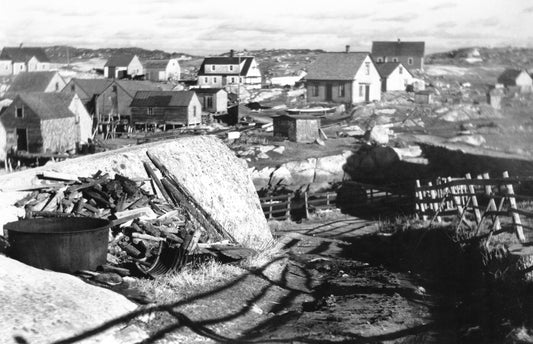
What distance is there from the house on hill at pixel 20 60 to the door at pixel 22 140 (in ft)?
231

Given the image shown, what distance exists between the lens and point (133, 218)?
41.7 ft

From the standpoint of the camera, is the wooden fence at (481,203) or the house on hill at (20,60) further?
the house on hill at (20,60)

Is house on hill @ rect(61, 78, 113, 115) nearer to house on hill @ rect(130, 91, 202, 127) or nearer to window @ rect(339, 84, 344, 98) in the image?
house on hill @ rect(130, 91, 202, 127)

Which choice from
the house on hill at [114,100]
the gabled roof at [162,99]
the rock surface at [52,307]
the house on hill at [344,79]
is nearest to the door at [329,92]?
the house on hill at [344,79]

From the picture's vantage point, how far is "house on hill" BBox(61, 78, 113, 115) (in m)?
71.9

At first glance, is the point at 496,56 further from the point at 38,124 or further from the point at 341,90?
the point at 341,90

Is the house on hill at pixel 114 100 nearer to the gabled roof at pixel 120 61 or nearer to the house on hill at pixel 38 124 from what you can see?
the house on hill at pixel 38 124

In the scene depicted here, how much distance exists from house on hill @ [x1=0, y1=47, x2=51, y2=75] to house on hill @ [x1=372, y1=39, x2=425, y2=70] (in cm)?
6090

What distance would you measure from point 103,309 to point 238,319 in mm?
2094

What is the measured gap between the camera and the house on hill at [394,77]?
75.9 meters

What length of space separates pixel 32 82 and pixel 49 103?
27.1 metres

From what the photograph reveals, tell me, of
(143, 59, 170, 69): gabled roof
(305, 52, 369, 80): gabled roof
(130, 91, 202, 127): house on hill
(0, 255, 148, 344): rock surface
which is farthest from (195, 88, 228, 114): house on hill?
(0, 255, 148, 344): rock surface

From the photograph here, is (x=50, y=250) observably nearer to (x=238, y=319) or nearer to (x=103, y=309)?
(x=103, y=309)

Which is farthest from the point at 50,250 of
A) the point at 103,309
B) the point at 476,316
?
the point at 476,316
